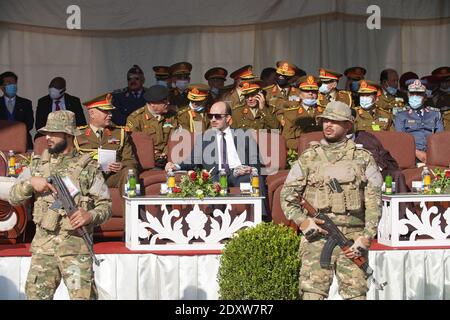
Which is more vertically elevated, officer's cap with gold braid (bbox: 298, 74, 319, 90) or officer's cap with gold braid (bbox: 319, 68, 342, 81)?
officer's cap with gold braid (bbox: 319, 68, 342, 81)

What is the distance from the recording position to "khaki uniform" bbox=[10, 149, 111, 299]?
30.3ft

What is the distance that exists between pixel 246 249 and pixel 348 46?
23.5ft

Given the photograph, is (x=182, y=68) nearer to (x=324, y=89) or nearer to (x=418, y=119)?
(x=324, y=89)

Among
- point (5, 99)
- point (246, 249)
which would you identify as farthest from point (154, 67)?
point (246, 249)

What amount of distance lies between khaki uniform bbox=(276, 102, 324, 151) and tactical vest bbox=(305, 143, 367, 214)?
481 centimetres

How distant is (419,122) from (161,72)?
3.44 meters

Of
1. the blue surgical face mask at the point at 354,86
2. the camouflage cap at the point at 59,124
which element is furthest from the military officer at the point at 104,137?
the blue surgical face mask at the point at 354,86

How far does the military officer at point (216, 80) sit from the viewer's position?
52.2 feet

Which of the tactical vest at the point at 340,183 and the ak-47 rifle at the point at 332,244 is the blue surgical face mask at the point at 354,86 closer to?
the tactical vest at the point at 340,183

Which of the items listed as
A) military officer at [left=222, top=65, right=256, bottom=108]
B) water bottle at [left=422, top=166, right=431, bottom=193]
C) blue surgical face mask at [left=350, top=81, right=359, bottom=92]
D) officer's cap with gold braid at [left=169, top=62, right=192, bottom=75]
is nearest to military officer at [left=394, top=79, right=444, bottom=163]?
blue surgical face mask at [left=350, top=81, right=359, bottom=92]

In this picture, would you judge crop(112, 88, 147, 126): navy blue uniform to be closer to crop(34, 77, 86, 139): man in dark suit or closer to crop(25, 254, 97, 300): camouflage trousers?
crop(34, 77, 86, 139): man in dark suit

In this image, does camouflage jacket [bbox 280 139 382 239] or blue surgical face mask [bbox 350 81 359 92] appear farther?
blue surgical face mask [bbox 350 81 359 92]

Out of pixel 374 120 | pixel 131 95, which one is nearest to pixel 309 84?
pixel 374 120

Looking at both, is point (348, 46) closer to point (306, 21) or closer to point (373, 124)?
point (306, 21)
